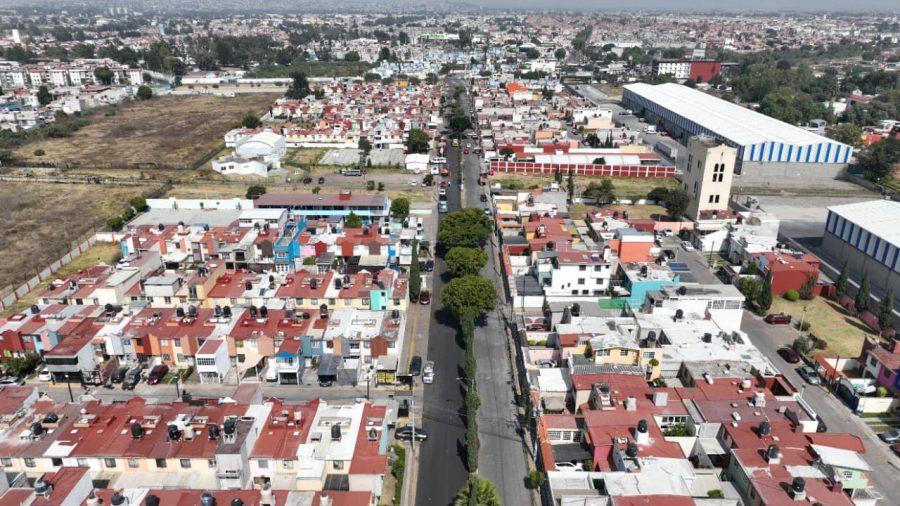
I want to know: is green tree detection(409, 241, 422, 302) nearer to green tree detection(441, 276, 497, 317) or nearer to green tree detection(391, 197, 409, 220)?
green tree detection(441, 276, 497, 317)

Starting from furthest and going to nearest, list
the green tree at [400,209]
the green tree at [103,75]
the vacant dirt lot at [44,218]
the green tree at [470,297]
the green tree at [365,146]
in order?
the green tree at [103,75] < the green tree at [365,146] < the green tree at [400,209] < the vacant dirt lot at [44,218] < the green tree at [470,297]

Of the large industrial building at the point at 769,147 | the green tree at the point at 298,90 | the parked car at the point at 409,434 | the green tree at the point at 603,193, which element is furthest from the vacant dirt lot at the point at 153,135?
the large industrial building at the point at 769,147

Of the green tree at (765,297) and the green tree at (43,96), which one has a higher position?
the green tree at (43,96)

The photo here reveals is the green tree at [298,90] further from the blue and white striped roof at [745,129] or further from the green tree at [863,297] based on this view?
the green tree at [863,297]

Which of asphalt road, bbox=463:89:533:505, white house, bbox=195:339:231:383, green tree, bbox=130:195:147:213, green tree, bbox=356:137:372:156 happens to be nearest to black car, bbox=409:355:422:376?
asphalt road, bbox=463:89:533:505

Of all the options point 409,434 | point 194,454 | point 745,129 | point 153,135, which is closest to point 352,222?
point 409,434

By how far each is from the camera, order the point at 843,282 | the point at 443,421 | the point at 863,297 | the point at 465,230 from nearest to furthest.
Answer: the point at 443,421, the point at 863,297, the point at 843,282, the point at 465,230

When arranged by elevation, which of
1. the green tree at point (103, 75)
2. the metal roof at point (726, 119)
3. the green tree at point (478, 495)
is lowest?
the green tree at point (478, 495)

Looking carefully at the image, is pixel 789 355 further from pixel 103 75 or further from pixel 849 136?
pixel 103 75
